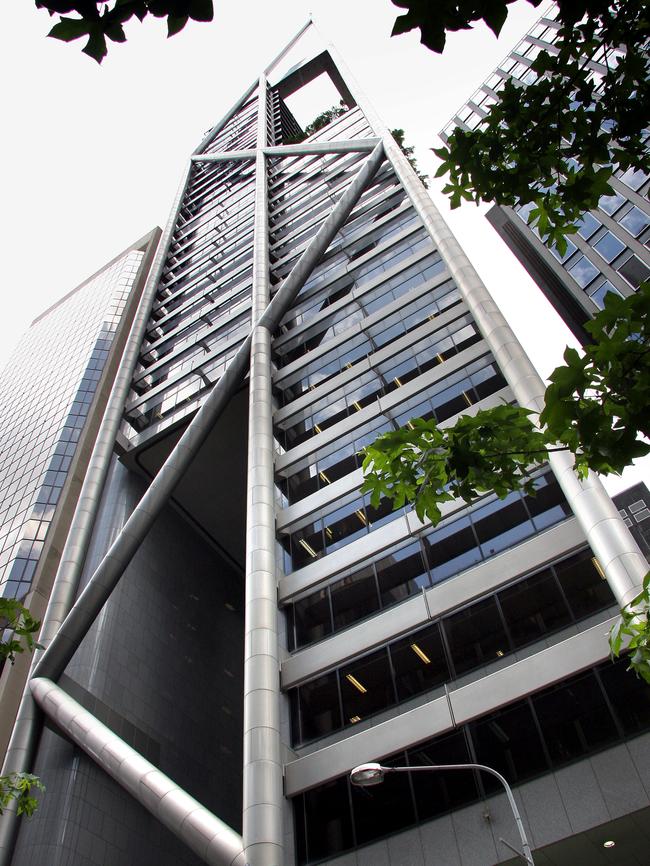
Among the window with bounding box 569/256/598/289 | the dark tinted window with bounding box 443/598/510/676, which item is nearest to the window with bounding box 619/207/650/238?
the window with bounding box 569/256/598/289

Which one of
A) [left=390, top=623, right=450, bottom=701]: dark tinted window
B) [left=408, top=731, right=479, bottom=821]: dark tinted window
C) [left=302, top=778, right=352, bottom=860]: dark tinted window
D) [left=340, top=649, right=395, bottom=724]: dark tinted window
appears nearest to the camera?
[left=408, top=731, right=479, bottom=821]: dark tinted window

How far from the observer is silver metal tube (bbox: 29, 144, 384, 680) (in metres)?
29.8

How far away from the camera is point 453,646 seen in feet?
72.8

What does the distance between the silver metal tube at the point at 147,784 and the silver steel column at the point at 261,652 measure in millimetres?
773

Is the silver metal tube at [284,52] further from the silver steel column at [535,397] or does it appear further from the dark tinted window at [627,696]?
the dark tinted window at [627,696]

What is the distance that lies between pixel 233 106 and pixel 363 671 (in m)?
90.5

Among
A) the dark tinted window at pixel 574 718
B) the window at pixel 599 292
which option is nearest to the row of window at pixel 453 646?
the dark tinted window at pixel 574 718

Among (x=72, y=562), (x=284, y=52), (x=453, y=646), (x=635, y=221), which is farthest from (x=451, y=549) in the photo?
(x=284, y=52)

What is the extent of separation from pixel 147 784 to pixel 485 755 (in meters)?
10.9

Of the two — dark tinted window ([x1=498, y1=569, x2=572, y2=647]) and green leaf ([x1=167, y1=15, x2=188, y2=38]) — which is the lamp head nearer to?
dark tinted window ([x1=498, y1=569, x2=572, y2=647])

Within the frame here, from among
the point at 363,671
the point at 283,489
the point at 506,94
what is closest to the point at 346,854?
the point at 363,671

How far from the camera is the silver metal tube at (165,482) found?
2981cm

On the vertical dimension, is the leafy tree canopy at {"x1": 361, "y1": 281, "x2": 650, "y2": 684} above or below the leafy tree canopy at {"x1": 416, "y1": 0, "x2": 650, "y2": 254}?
below

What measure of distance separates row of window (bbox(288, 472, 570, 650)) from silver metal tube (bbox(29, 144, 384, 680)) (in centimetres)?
924
